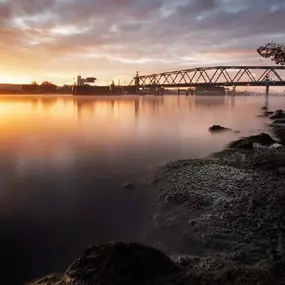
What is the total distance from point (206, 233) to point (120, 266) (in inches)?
143

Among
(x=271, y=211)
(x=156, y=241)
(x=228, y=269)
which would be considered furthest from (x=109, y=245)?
(x=271, y=211)

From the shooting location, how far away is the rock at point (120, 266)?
5.67 meters

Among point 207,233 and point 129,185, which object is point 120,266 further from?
point 129,185

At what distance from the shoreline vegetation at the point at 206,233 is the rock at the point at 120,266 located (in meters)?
0.02

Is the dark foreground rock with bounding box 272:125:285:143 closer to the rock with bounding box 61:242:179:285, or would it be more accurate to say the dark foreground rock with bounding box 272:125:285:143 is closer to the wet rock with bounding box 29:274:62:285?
the rock with bounding box 61:242:179:285

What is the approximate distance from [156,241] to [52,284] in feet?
10.1

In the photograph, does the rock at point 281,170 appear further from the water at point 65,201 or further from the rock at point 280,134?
the rock at point 280,134

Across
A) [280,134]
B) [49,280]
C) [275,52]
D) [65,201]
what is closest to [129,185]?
[65,201]

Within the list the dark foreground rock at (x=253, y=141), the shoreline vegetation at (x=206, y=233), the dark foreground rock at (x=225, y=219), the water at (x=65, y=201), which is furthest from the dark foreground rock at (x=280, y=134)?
the dark foreground rock at (x=225, y=219)

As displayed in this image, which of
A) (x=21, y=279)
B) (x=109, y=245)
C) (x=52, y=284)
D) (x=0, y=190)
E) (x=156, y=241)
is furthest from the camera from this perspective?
(x=0, y=190)

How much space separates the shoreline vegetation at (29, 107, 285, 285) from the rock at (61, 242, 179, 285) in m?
0.02

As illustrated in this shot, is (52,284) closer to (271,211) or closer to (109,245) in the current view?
(109,245)

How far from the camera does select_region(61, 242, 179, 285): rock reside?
18.6 feet

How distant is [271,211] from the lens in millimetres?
9516
